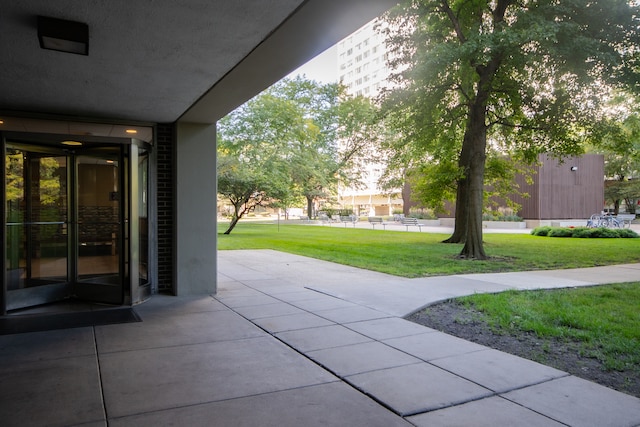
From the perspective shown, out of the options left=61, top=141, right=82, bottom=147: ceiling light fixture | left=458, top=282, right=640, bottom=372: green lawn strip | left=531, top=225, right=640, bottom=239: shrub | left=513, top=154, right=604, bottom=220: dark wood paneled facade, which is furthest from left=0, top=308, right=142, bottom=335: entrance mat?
left=513, top=154, right=604, bottom=220: dark wood paneled facade

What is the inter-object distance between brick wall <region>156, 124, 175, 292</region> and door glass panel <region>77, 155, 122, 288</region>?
0.84m

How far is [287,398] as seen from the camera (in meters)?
3.53

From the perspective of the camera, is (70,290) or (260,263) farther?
(260,263)

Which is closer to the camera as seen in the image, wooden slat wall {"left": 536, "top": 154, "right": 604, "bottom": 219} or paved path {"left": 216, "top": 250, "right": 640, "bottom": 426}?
paved path {"left": 216, "top": 250, "right": 640, "bottom": 426}

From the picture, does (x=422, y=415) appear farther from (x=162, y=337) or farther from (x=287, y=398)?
(x=162, y=337)

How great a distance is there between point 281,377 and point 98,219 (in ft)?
16.0

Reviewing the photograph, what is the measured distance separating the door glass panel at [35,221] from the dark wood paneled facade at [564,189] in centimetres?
3221

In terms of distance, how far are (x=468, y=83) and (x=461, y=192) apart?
624 centimetres

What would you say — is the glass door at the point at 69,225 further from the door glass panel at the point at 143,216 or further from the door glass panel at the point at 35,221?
the door glass panel at the point at 143,216

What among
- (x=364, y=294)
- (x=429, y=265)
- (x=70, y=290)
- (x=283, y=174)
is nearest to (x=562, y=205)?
(x=283, y=174)

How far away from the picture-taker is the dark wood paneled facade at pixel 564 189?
3381cm

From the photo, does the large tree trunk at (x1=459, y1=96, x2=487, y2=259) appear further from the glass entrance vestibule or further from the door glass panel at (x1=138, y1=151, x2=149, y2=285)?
the glass entrance vestibule

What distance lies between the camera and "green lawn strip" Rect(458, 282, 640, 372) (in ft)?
15.9

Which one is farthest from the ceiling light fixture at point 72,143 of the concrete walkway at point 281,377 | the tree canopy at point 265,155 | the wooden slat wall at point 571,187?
the wooden slat wall at point 571,187
